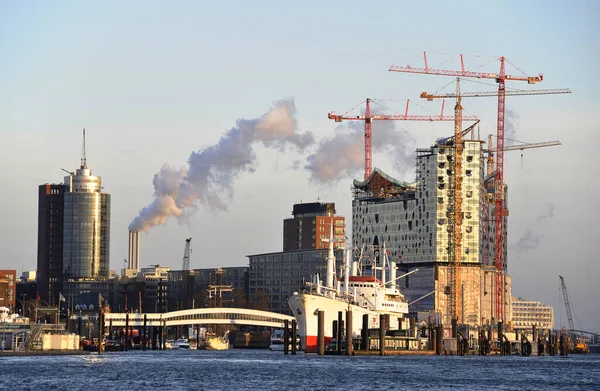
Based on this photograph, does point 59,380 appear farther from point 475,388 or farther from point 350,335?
point 350,335

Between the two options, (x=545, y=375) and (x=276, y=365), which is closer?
(x=545, y=375)

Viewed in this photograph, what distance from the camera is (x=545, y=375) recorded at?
6496 inches

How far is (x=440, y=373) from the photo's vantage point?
16062cm

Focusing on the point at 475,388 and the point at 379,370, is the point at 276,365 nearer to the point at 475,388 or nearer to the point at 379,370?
the point at 379,370

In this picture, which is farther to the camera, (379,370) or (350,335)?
(350,335)

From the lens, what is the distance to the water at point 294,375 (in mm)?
135250

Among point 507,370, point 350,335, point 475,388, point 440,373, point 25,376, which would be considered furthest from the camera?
point 350,335

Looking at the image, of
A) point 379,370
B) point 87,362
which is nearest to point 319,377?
point 379,370

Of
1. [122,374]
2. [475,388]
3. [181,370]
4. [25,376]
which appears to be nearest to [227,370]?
[181,370]

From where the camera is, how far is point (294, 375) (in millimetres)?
152625

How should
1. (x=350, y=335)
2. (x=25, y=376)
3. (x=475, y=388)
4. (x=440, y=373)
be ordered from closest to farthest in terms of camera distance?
(x=475, y=388) < (x=25, y=376) < (x=440, y=373) < (x=350, y=335)

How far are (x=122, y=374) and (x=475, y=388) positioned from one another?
143 ft

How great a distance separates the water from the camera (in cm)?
13525

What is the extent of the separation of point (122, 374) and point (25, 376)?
12911 millimetres
